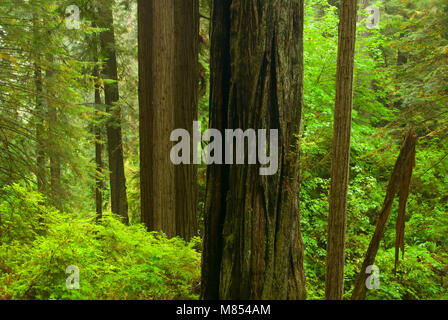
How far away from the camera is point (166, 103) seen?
7.15 m

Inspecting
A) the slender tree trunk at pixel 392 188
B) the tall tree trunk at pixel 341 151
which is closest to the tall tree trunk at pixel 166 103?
the tall tree trunk at pixel 341 151

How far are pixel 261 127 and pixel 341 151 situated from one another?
2619 mm

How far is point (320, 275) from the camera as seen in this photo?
8.74 m

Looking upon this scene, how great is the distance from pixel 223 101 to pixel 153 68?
435 cm

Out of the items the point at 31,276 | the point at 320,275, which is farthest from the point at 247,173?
the point at 320,275

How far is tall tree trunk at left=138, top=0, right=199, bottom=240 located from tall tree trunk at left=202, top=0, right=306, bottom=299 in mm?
3926

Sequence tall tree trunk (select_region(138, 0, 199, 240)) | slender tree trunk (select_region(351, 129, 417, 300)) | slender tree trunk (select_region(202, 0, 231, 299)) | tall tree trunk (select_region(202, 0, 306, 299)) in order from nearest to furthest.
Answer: slender tree trunk (select_region(351, 129, 417, 300)), tall tree trunk (select_region(202, 0, 306, 299)), slender tree trunk (select_region(202, 0, 231, 299)), tall tree trunk (select_region(138, 0, 199, 240))

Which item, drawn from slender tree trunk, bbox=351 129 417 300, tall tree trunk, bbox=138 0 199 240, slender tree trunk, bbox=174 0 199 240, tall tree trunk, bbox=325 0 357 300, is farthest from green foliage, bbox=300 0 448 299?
slender tree trunk, bbox=351 129 417 300

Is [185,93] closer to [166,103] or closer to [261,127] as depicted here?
[166,103]

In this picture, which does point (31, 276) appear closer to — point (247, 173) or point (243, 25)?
point (247, 173)

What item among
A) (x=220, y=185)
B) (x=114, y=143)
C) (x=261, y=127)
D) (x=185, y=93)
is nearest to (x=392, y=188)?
(x=261, y=127)

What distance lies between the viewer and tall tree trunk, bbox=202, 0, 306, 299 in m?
3.15

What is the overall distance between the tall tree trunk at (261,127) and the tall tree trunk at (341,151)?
2.11 meters

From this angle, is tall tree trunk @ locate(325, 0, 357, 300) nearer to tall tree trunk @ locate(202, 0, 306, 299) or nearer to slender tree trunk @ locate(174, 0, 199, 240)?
tall tree trunk @ locate(202, 0, 306, 299)
